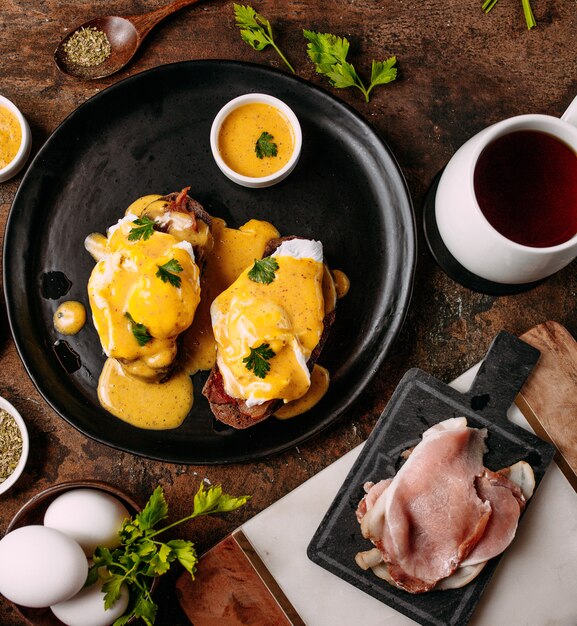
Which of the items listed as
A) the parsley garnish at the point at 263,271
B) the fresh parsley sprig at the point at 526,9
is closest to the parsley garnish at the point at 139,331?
the parsley garnish at the point at 263,271

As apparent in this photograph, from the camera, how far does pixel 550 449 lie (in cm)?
249

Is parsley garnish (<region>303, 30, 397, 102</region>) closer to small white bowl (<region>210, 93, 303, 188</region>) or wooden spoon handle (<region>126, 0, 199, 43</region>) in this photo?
small white bowl (<region>210, 93, 303, 188</region>)

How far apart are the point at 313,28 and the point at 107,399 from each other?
1895mm

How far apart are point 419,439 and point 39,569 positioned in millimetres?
1520

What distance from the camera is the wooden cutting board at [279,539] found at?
2.50m

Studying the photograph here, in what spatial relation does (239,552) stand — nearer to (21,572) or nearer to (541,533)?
(21,572)

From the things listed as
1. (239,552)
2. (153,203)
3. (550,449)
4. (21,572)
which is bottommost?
(239,552)

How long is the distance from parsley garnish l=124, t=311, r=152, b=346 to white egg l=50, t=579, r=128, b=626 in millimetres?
942

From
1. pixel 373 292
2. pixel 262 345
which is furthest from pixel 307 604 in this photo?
pixel 373 292

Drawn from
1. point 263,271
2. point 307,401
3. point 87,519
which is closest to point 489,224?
point 263,271

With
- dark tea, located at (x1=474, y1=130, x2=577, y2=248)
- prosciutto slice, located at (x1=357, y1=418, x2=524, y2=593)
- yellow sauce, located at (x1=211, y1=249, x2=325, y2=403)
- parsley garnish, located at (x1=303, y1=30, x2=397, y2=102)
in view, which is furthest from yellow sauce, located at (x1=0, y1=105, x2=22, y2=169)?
prosciutto slice, located at (x1=357, y1=418, x2=524, y2=593)

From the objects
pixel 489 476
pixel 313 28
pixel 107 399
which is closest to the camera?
pixel 489 476

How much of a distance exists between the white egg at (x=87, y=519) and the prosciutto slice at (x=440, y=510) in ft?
3.24

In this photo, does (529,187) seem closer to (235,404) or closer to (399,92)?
(399,92)
